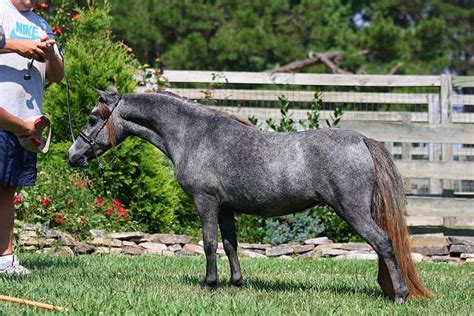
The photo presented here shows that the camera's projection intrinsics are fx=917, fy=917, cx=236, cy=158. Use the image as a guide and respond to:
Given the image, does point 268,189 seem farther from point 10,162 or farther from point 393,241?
point 10,162

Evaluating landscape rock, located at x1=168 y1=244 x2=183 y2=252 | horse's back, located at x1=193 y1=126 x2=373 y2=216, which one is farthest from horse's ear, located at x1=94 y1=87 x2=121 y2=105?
landscape rock, located at x1=168 y1=244 x2=183 y2=252

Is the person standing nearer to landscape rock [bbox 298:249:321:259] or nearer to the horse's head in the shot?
the horse's head

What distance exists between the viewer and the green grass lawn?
5801 mm

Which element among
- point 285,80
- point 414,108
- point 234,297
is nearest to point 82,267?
point 234,297

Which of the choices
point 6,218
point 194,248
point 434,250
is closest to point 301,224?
point 194,248

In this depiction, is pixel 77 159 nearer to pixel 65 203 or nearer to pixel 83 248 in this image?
pixel 83 248

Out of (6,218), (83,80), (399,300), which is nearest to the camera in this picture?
(399,300)

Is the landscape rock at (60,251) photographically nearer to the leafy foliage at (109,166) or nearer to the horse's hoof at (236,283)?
the leafy foliage at (109,166)

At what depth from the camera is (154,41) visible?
23969mm

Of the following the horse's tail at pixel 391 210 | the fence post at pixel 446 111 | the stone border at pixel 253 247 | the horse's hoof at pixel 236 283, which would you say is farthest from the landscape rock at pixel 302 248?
the horse's tail at pixel 391 210

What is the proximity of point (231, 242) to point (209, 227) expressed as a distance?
0.34m

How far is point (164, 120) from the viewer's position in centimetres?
715

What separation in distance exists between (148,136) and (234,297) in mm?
1552

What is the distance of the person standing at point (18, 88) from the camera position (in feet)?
22.3
